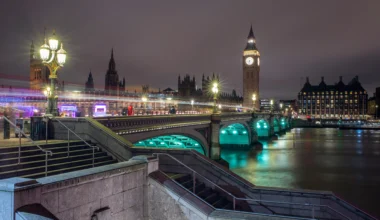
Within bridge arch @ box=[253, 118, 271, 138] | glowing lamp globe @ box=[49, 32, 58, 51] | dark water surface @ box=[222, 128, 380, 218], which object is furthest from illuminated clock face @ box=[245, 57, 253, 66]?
glowing lamp globe @ box=[49, 32, 58, 51]

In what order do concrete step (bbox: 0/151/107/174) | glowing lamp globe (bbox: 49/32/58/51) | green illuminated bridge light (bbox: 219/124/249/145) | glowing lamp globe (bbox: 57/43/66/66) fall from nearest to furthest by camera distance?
concrete step (bbox: 0/151/107/174) → glowing lamp globe (bbox: 49/32/58/51) → glowing lamp globe (bbox: 57/43/66/66) → green illuminated bridge light (bbox: 219/124/249/145)

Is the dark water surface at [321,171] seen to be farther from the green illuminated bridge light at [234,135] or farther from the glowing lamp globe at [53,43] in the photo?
the glowing lamp globe at [53,43]

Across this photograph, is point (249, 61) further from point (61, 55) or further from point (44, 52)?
point (44, 52)

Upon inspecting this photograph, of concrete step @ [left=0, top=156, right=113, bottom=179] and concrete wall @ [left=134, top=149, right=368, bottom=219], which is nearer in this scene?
concrete step @ [left=0, top=156, right=113, bottom=179]

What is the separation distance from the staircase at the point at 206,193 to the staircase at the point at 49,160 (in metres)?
2.93

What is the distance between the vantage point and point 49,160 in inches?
462

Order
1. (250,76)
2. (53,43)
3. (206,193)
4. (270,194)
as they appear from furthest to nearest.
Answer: (250,76)
(53,43)
(270,194)
(206,193)

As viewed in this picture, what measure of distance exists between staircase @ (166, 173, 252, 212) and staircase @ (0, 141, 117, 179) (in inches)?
115

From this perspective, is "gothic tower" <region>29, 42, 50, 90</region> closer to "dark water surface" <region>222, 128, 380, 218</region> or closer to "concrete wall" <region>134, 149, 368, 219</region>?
"dark water surface" <region>222, 128, 380, 218</region>

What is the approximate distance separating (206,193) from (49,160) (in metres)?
6.19

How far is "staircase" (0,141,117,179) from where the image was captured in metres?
10.3

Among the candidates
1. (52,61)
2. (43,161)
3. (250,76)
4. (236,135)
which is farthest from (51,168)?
(250,76)

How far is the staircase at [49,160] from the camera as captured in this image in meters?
10.3

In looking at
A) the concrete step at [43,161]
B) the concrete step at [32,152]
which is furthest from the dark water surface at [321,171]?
the concrete step at [32,152]
